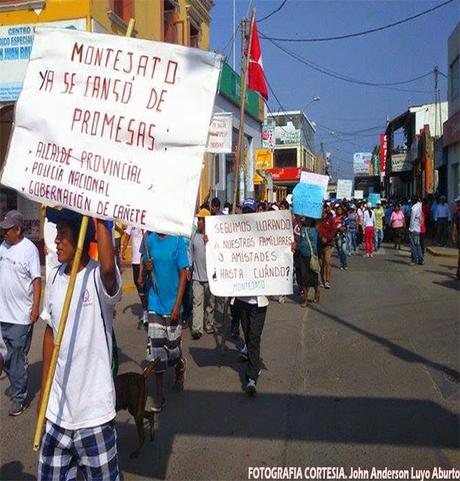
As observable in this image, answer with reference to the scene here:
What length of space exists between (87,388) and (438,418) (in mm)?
3368

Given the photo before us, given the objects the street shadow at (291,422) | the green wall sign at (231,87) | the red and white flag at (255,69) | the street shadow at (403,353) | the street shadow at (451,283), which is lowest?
the street shadow at (291,422)

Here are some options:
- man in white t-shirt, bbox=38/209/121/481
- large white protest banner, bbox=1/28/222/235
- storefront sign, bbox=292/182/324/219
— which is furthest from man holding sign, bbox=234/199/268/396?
storefront sign, bbox=292/182/324/219

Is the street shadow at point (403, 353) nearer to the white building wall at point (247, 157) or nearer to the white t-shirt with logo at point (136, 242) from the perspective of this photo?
the white t-shirt with logo at point (136, 242)

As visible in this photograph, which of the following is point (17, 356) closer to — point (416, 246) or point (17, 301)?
point (17, 301)

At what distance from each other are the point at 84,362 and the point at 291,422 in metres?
2.58

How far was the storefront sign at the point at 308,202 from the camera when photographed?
435 inches

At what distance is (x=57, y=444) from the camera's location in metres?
2.75

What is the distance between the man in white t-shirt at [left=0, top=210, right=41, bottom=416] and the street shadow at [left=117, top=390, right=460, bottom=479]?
1122 mm

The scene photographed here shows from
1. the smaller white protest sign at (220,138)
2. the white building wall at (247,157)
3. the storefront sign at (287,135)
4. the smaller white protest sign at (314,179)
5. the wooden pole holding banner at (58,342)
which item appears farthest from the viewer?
the storefront sign at (287,135)

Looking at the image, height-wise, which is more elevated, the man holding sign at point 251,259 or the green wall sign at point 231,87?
the green wall sign at point 231,87

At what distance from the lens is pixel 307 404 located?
5254 mm

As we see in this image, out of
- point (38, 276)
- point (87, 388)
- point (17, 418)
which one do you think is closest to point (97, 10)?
point (38, 276)

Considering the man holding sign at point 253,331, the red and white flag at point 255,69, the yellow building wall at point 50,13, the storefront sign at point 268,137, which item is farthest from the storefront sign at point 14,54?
the storefront sign at point 268,137

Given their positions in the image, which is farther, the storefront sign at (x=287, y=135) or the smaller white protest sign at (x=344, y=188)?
the storefront sign at (x=287, y=135)
